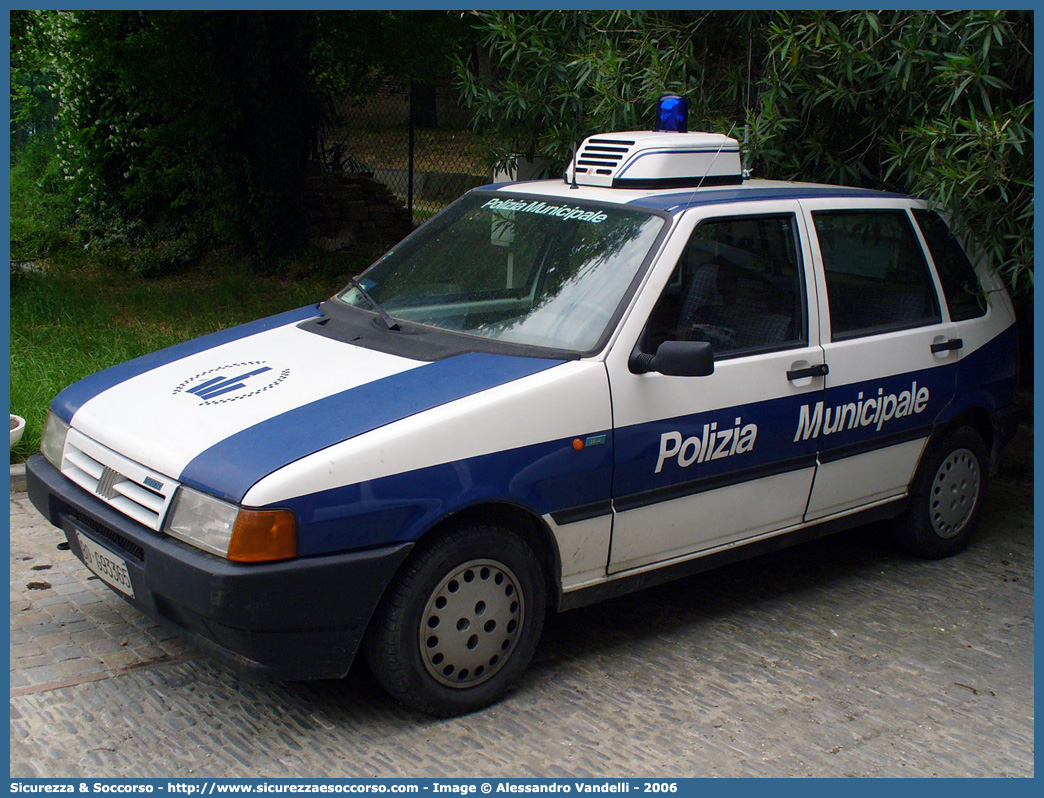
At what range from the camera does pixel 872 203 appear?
4.99 m

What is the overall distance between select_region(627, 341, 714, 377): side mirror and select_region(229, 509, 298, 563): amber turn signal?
1.42 m

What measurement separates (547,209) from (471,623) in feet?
5.98

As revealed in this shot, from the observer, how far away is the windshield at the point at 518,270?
4.10m

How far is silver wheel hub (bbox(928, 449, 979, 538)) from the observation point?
5320 mm

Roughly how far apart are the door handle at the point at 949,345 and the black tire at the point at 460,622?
7.64 feet

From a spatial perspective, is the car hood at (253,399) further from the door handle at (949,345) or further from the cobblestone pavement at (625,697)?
the door handle at (949,345)

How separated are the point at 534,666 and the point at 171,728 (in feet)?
4.43

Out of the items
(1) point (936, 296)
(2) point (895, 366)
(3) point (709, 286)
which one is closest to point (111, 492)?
(3) point (709, 286)

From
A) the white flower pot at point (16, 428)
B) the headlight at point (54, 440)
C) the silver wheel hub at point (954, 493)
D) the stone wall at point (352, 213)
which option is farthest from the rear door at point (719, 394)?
the stone wall at point (352, 213)

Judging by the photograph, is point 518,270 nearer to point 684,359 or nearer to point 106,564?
point 684,359

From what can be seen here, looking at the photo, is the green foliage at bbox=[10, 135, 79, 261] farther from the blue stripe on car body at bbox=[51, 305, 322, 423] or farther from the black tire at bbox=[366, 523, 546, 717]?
the black tire at bbox=[366, 523, 546, 717]

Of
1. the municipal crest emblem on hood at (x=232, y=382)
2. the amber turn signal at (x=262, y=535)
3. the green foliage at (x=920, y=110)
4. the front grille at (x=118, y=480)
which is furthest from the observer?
the green foliage at (x=920, y=110)

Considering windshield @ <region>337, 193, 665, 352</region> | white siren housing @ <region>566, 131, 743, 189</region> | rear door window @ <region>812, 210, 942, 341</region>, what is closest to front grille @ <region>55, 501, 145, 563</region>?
windshield @ <region>337, 193, 665, 352</region>

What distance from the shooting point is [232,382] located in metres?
3.94
